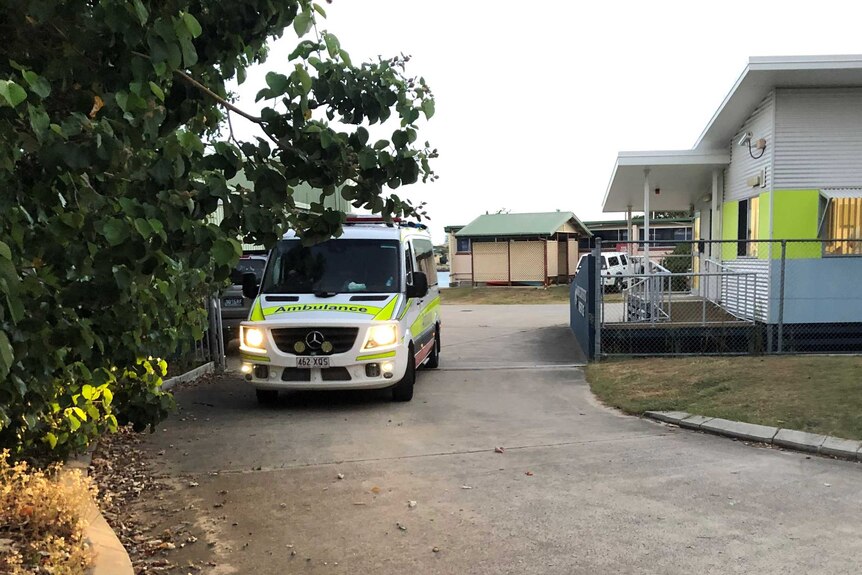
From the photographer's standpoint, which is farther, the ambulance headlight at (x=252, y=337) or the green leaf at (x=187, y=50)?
the ambulance headlight at (x=252, y=337)

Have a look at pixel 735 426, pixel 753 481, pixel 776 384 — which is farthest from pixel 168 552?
pixel 776 384

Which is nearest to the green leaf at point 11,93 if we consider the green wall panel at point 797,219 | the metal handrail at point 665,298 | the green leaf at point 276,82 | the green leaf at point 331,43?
the green leaf at point 276,82

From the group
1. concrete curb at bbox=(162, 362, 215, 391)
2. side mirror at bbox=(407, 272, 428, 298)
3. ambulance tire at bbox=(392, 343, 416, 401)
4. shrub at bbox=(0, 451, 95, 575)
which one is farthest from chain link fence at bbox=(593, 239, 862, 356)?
shrub at bbox=(0, 451, 95, 575)

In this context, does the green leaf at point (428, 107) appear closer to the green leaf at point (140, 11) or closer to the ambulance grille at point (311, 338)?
the green leaf at point (140, 11)

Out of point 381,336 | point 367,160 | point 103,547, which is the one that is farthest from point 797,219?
point 103,547

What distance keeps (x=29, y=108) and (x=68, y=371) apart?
1.92m

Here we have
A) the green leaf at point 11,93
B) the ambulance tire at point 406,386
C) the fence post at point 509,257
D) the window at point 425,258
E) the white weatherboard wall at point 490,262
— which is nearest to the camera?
the green leaf at point 11,93

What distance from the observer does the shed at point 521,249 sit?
3853 centimetres

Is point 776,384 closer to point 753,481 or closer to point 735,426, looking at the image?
point 735,426

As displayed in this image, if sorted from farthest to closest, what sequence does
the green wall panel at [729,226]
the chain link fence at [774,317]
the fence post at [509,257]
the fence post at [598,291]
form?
the fence post at [509,257] < the green wall panel at [729,226] < the chain link fence at [774,317] < the fence post at [598,291]

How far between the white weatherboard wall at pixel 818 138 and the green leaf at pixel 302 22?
11.5 metres

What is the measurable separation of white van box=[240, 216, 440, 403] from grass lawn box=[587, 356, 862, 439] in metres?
2.88

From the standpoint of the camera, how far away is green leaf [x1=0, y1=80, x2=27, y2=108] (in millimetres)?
1899

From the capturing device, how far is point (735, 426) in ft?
22.5
